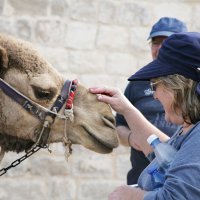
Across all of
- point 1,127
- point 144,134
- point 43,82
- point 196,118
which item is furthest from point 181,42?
point 1,127

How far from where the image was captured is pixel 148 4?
19.3 ft

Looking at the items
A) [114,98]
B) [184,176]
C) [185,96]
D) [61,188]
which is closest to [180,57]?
[185,96]

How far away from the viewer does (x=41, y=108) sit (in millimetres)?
3012

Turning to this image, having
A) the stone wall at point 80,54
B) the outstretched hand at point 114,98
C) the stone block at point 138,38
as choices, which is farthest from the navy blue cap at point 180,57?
the stone block at point 138,38

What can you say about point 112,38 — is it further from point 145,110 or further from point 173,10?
point 145,110

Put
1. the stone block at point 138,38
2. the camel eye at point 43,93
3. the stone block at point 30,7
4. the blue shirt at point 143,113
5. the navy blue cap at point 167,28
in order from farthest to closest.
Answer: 1. the stone block at point 138,38
2. the stone block at point 30,7
3. the navy blue cap at point 167,28
4. the blue shirt at point 143,113
5. the camel eye at point 43,93

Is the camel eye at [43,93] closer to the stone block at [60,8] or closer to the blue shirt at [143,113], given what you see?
the blue shirt at [143,113]

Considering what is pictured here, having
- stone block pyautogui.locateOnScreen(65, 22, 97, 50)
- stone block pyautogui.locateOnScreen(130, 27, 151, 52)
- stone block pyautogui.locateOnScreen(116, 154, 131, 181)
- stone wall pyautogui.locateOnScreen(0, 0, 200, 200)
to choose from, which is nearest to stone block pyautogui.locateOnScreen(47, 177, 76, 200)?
stone wall pyautogui.locateOnScreen(0, 0, 200, 200)

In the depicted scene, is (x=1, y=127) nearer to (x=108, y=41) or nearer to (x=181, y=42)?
(x=181, y=42)

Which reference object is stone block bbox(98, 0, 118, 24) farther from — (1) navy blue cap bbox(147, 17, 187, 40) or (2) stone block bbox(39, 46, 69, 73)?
(1) navy blue cap bbox(147, 17, 187, 40)

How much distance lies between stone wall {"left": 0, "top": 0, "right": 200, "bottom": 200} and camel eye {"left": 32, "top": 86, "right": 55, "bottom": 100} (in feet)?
7.79

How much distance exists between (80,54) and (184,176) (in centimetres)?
389

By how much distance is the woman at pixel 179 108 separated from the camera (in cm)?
186

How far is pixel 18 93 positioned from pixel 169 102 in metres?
1.09
